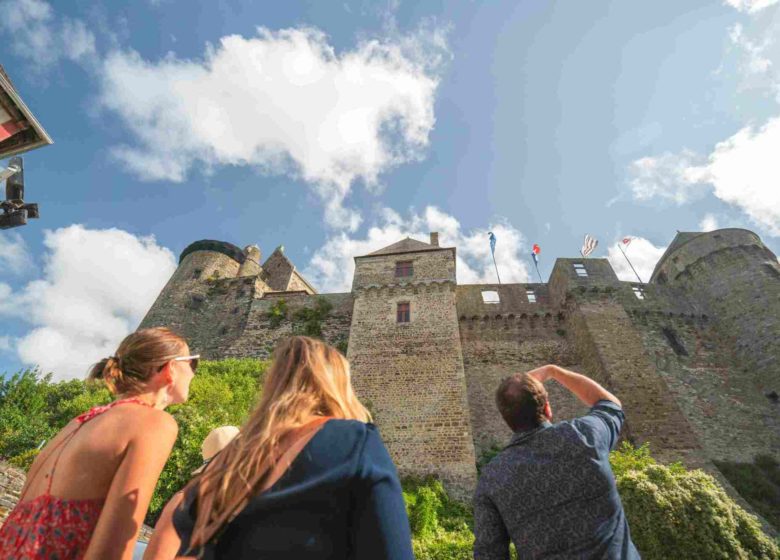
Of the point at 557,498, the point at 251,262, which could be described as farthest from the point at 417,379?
the point at 251,262

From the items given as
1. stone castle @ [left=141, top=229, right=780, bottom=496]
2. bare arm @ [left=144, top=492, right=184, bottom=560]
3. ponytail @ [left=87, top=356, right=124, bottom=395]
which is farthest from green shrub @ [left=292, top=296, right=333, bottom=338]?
bare arm @ [left=144, top=492, right=184, bottom=560]

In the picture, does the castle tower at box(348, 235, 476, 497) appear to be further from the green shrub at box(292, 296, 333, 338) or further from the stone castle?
the green shrub at box(292, 296, 333, 338)

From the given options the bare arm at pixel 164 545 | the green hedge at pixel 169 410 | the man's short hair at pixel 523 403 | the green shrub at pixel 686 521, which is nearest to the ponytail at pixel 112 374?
the bare arm at pixel 164 545

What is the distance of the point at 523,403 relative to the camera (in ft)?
8.41

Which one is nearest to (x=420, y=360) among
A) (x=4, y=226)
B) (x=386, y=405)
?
(x=386, y=405)

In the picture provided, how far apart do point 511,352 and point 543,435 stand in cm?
1865

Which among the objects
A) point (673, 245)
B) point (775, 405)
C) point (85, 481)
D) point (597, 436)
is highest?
point (673, 245)

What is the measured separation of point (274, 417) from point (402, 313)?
17.1m

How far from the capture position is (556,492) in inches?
89.0

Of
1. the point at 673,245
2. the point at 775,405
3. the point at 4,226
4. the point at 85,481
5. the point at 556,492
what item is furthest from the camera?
the point at 673,245

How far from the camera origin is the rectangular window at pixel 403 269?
1998cm

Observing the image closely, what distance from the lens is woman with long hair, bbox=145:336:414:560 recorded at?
1151 mm

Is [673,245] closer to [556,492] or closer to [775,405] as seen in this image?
[775,405]

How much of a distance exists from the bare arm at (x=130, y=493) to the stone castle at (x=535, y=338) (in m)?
13.0
